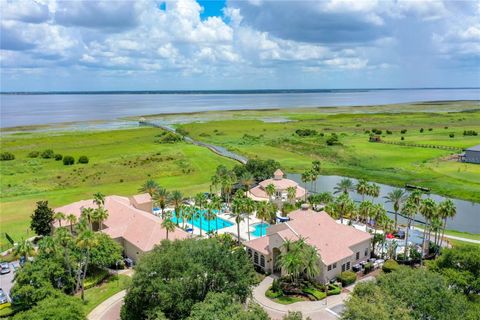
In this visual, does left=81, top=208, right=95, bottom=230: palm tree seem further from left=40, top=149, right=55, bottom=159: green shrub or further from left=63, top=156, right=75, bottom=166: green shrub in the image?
left=40, top=149, right=55, bottom=159: green shrub

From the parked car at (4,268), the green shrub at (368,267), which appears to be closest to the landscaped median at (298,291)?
the green shrub at (368,267)

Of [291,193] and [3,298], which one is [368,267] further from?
[3,298]

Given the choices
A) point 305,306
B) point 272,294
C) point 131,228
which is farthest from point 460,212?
point 131,228

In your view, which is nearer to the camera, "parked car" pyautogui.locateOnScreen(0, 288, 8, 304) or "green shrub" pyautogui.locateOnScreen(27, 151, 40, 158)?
"parked car" pyautogui.locateOnScreen(0, 288, 8, 304)

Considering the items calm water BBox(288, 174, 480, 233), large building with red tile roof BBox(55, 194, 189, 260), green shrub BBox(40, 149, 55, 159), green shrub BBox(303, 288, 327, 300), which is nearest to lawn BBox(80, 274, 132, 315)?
large building with red tile roof BBox(55, 194, 189, 260)

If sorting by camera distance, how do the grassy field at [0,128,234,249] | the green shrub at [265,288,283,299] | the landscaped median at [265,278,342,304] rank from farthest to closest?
the grassy field at [0,128,234,249], the green shrub at [265,288,283,299], the landscaped median at [265,278,342,304]

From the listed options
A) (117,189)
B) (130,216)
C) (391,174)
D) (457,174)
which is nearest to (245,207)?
(130,216)
